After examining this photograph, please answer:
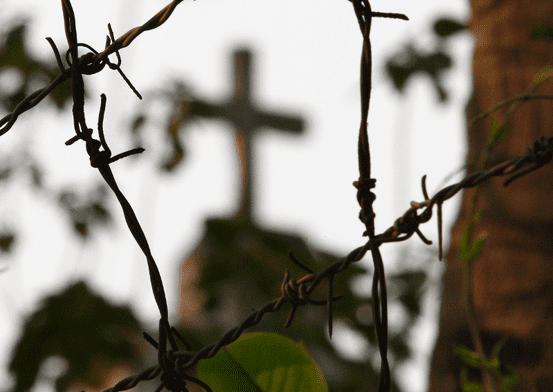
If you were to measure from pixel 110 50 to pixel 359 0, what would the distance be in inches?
7.2

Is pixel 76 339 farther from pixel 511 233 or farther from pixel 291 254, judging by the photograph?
pixel 291 254

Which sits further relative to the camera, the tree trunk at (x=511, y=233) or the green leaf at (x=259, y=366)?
the tree trunk at (x=511, y=233)

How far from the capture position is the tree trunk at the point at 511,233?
788mm

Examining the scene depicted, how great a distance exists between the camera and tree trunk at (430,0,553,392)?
0.79 m

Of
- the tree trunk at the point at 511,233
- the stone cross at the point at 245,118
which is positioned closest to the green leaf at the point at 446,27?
the tree trunk at the point at 511,233

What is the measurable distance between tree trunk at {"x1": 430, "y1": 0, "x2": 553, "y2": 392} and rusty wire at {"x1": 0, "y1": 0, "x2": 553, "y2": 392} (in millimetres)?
491

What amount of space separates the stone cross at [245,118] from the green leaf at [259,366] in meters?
2.21

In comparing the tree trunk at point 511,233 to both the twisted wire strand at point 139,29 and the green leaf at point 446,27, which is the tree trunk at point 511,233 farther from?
the twisted wire strand at point 139,29

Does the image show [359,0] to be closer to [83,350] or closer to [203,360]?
[203,360]

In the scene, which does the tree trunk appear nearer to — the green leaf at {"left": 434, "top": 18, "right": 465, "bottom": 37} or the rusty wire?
the green leaf at {"left": 434, "top": 18, "right": 465, "bottom": 37}

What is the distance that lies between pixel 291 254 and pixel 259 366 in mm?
108

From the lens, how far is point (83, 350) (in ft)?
4.37

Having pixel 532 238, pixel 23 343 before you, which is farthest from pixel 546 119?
pixel 23 343

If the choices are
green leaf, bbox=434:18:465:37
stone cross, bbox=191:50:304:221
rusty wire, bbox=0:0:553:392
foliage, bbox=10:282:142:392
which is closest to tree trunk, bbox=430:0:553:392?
green leaf, bbox=434:18:465:37
